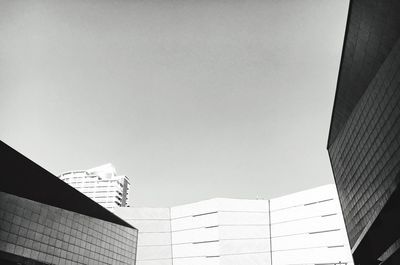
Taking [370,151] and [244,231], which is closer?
[370,151]

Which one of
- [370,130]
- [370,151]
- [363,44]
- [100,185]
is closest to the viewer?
[363,44]

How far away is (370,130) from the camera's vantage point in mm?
41656

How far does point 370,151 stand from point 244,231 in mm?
34925

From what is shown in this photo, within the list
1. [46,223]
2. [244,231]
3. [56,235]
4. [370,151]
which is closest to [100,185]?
[244,231]

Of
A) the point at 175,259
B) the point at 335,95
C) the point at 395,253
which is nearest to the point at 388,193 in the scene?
the point at 395,253

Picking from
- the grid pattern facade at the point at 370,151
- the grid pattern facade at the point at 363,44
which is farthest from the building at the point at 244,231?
the grid pattern facade at the point at 363,44

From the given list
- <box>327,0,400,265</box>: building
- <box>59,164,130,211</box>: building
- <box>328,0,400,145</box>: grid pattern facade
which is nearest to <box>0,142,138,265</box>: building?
<box>327,0,400,265</box>: building

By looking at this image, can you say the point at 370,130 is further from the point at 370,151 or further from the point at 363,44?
the point at 363,44

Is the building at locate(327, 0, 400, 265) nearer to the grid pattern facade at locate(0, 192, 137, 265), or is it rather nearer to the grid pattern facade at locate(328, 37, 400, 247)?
the grid pattern facade at locate(328, 37, 400, 247)

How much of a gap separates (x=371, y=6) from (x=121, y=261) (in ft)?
157

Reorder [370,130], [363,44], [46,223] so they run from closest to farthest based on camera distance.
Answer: [363,44] < [46,223] < [370,130]

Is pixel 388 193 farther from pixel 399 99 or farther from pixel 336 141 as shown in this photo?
pixel 336 141

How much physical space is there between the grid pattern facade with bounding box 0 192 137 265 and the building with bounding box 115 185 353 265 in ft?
58.3

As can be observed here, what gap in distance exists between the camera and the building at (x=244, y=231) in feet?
209
